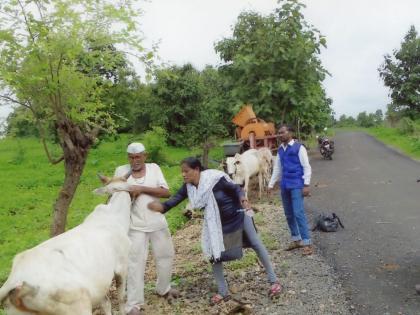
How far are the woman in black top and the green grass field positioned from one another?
3815 mm

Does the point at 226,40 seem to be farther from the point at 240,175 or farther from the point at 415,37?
the point at 415,37

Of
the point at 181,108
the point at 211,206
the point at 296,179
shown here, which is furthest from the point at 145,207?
the point at 181,108

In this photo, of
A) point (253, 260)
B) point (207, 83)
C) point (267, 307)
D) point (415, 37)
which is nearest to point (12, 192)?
point (253, 260)

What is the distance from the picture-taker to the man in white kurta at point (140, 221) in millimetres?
5457

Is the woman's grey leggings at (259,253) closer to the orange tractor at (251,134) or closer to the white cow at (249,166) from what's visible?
the white cow at (249,166)

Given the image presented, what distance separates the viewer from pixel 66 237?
4406 mm

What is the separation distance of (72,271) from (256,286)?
112 inches

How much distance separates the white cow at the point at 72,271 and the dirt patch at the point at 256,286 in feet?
3.70

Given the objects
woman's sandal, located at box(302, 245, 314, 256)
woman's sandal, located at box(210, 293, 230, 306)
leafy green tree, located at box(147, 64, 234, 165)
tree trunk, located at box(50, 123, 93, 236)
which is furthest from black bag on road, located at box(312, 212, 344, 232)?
leafy green tree, located at box(147, 64, 234, 165)

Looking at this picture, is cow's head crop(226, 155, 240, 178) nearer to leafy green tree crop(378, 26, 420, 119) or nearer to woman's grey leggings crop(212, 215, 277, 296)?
woman's grey leggings crop(212, 215, 277, 296)

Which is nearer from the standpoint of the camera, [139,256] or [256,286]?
[139,256]

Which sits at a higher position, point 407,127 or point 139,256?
point 407,127

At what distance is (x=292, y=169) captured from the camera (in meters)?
7.48

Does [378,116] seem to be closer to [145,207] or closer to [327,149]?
[327,149]
